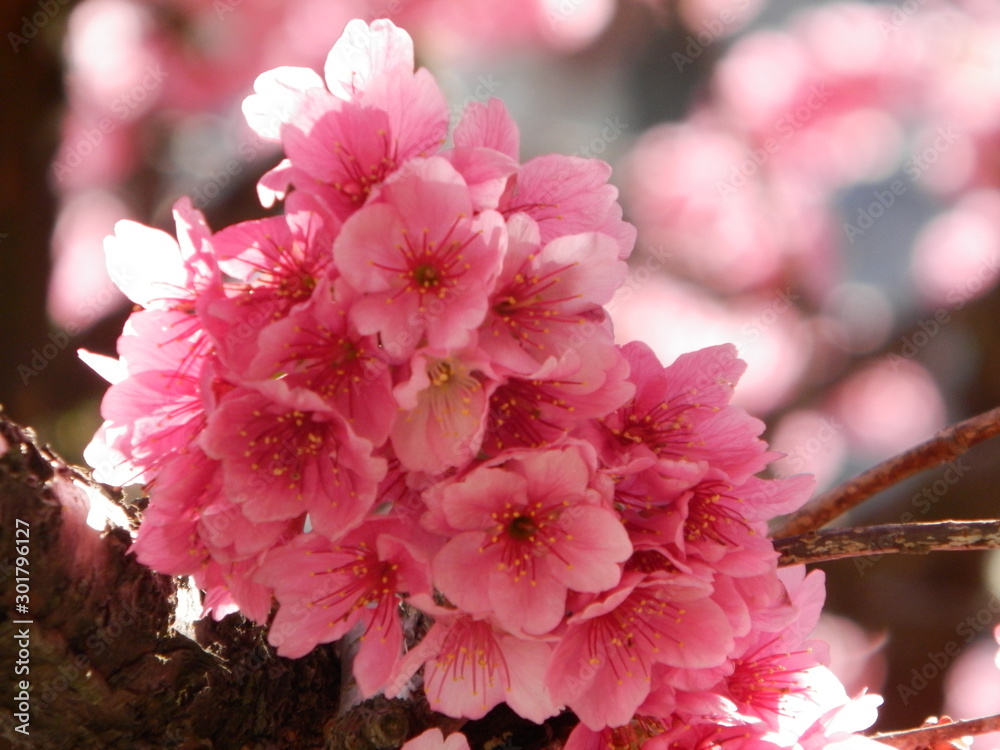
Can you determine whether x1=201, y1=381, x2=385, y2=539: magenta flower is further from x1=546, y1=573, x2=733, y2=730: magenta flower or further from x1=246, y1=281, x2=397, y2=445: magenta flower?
Result: x1=546, y1=573, x2=733, y2=730: magenta flower

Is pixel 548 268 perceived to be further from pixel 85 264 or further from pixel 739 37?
pixel 739 37

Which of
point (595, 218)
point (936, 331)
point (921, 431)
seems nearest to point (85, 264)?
point (595, 218)

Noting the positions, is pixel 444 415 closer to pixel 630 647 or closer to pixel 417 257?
pixel 417 257

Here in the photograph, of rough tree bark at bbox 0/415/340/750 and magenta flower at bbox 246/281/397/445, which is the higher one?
magenta flower at bbox 246/281/397/445

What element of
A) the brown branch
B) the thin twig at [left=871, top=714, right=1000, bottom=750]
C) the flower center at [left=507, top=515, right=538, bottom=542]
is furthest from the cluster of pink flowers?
the brown branch

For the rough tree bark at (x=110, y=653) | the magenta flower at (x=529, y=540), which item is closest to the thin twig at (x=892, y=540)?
A: the magenta flower at (x=529, y=540)

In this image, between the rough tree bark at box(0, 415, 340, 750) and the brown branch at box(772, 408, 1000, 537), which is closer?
the rough tree bark at box(0, 415, 340, 750)
